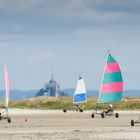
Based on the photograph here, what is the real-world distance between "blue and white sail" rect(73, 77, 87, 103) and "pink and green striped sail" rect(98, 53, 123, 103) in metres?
18.6

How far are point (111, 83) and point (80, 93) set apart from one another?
65.9 feet

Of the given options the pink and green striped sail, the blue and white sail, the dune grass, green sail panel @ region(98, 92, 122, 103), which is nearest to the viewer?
green sail panel @ region(98, 92, 122, 103)

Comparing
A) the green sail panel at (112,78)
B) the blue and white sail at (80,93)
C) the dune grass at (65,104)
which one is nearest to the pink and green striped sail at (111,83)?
the green sail panel at (112,78)

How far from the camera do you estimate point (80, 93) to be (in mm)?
94812

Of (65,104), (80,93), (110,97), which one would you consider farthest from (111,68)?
(65,104)

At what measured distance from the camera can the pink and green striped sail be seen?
74.3 metres

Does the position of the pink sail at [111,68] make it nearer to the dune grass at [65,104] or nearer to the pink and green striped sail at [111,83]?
the pink and green striped sail at [111,83]

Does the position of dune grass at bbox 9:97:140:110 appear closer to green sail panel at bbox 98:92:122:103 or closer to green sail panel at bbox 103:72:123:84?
green sail panel at bbox 103:72:123:84

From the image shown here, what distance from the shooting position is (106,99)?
74250mm

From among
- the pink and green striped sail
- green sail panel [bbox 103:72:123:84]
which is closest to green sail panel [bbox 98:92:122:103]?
the pink and green striped sail

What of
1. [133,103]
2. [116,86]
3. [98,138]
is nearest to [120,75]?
[116,86]

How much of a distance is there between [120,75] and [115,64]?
143cm

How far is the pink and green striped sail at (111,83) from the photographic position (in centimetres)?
7431

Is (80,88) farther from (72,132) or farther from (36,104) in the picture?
(72,132)
